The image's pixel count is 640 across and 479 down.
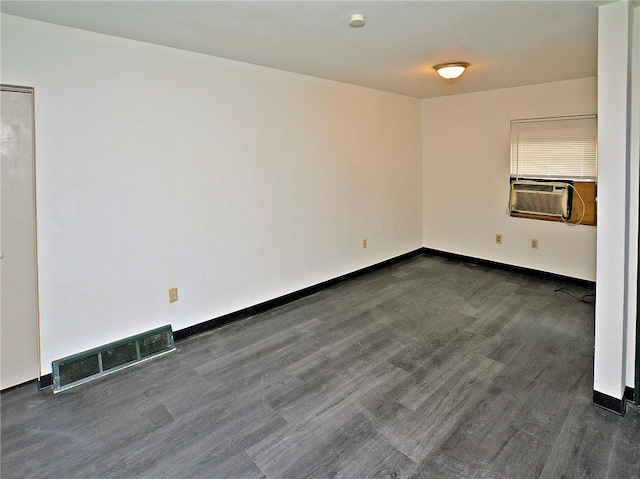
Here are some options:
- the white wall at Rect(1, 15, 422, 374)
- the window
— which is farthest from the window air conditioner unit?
the white wall at Rect(1, 15, 422, 374)

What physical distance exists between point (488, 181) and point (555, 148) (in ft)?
2.78

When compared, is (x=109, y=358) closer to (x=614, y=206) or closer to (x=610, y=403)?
(x=610, y=403)

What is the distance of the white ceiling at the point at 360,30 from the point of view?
2148mm

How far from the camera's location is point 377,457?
6.36 feet

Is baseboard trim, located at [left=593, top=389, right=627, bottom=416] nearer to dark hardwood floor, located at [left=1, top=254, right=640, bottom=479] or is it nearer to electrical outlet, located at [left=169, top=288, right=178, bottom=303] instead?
dark hardwood floor, located at [left=1, top=254, right=640, bottom=479]

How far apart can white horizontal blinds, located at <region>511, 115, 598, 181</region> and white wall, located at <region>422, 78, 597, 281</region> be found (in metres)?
0.10

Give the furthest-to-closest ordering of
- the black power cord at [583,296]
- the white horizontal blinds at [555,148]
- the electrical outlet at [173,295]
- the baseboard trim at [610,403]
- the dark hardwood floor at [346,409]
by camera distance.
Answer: the white horizontal blinds at [555,148] < the black power cord at [583,296] < the electrical outlet at [173,295] < the baseboard trim at [610,403] < the dark hardwood floor at [346,409]

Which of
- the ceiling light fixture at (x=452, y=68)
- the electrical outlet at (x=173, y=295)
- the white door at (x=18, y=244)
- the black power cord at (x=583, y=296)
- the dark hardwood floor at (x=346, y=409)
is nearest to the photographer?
the dark hardwood floor at (x=346, y=409)

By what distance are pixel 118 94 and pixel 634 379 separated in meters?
3.77

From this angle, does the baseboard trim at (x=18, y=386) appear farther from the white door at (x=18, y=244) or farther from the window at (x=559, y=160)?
the window at (x=559, y=160)

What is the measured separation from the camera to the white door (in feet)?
7.82

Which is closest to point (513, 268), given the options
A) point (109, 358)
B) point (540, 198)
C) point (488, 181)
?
point (540, 198)

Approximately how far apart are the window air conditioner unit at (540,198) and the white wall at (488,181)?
0.45ft

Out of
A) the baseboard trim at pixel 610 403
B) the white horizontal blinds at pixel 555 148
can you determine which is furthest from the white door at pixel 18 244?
the white horizontal blinds at pixel 555 148
